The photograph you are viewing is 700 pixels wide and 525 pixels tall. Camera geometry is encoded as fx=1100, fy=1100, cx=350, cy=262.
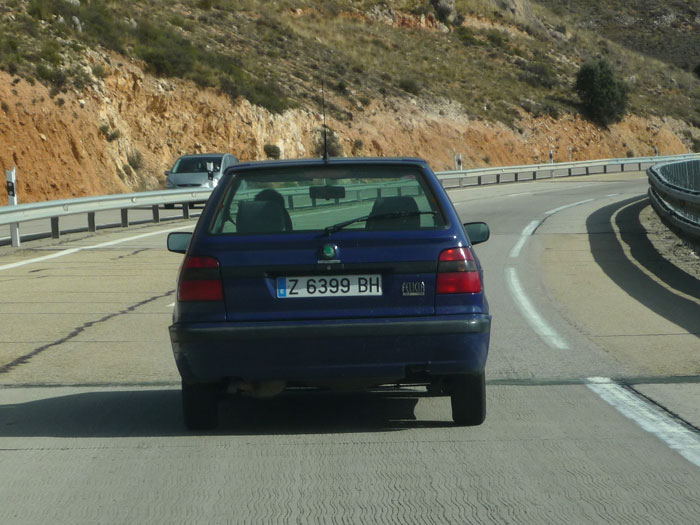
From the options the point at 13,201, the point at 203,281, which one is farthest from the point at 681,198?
the point at 203,281

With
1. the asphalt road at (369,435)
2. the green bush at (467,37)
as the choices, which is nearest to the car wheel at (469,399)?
the asphalt road at (369,435)

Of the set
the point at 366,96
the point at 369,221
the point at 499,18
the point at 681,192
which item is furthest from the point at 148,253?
the point at 499,18

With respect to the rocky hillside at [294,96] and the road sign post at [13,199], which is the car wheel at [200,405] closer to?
the road sign post at [13,199]

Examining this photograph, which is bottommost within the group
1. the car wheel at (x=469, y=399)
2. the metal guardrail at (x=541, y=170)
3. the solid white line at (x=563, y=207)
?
the metal guardrail at (x=541, y=170)

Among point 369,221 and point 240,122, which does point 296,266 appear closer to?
point 369,221

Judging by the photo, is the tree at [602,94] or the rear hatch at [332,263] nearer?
the rear hatch at [332,263]

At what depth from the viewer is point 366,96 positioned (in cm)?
6025

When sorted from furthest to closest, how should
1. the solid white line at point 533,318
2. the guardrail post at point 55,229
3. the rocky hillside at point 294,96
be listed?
the rocky hillside at point 294,96 → the guardrail post at point 55,229 → the solid white line at point 533,318

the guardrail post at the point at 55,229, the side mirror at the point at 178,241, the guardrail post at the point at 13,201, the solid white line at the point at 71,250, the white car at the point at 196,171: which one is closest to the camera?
the side mirror at the point at 178,241

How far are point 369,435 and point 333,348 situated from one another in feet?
2.33

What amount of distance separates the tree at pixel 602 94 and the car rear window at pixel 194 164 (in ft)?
155

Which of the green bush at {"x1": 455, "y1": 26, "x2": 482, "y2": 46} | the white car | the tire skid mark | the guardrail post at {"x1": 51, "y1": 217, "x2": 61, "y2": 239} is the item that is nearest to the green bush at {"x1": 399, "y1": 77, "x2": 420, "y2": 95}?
the green bush at {"x1": 455, "y1": 26, "x2": 482, "y2": 46}

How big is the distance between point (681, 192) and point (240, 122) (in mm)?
32734

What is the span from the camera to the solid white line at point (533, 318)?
9531 millimetres
